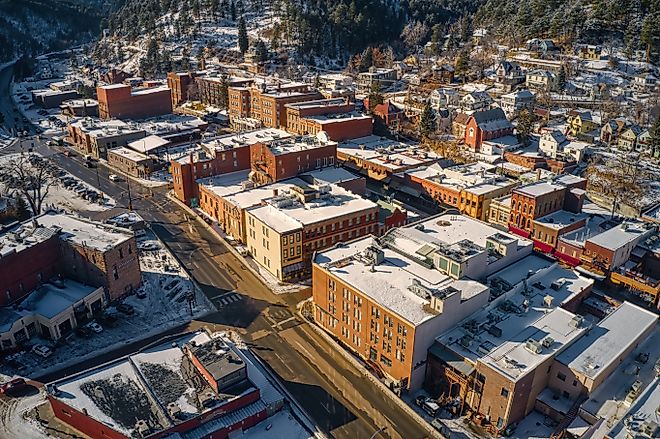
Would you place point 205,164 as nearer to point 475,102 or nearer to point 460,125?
point 460,125

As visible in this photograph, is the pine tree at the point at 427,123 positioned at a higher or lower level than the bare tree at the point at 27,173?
higher

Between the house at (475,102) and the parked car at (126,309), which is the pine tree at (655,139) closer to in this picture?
the house at (475,102)

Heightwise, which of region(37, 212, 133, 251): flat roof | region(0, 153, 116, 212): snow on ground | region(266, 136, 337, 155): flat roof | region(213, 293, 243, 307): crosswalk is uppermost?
region(266, 136, 337, 155): flat roof

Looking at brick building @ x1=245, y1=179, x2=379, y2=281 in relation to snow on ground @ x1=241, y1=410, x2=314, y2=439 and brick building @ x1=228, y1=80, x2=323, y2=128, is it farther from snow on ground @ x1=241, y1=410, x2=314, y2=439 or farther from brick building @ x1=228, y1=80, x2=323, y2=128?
brick building @ x1=228, y1=80, x2=323, y2=128

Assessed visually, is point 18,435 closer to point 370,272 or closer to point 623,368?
point 370,272

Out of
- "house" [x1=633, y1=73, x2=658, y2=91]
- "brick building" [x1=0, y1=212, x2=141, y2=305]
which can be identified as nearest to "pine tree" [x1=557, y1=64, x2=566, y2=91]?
"house" [x1=633, y1=73, x2=658, y2=91]

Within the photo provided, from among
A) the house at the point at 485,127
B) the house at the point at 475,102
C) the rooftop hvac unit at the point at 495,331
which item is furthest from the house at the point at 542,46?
the rooftop hvac unit at the point at 495,331
